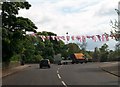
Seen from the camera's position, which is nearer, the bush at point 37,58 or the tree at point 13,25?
the tree at point 13,25

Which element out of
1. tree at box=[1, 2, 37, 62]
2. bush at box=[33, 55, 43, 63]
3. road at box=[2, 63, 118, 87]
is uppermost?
tree at box=[1, 2, 37, 62]

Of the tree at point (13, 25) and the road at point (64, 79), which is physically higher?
the tree at point (13, 25)

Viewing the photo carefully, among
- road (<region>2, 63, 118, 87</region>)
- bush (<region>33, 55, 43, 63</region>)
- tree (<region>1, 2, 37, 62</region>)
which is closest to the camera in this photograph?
road (<region>2, 63, 118, 87</region>)

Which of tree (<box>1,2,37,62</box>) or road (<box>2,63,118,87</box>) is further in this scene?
tree (<box>1,2,37,62</box>)

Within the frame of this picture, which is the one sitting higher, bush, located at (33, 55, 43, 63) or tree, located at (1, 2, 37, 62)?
tree, located at (1, 2, 37, 62)

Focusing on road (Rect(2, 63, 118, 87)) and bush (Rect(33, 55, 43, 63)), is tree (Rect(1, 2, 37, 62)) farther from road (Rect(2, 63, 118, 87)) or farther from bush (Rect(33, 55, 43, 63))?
bush (Rect(33, 55, 43, 63))

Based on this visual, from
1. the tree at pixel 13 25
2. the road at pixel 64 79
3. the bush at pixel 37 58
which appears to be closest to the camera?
the road at pixel 64 79

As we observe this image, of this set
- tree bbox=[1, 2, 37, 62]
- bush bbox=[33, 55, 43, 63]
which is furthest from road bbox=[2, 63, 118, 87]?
bush bbox=[33, 55, 43, 63]

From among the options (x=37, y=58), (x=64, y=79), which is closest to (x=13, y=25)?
(x=64, y=79)

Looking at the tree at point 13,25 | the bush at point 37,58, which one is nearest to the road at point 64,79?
the tree at point 13,25

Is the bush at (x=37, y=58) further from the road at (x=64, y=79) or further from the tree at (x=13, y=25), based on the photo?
the road at (x=64, y=79)

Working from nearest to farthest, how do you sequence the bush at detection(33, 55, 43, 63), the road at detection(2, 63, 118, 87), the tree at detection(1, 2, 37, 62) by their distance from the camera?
the road at detection(2, 63, 118, 87)
the tree at detection(1, 2, 37, 62)
the bush at detection(33, 55, 43, 63)

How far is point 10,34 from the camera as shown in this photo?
45875 millimetres

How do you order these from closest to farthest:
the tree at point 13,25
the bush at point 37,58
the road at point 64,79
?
1. the road at point 64,79
2. the tree at point 13,25
3. the bush at point 37,58
